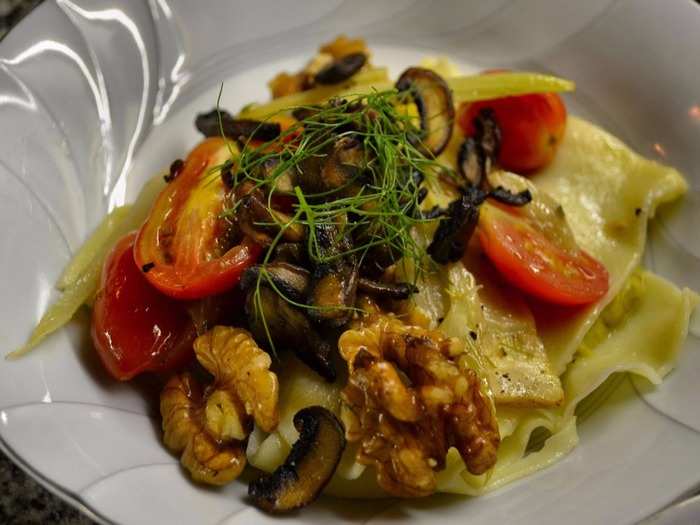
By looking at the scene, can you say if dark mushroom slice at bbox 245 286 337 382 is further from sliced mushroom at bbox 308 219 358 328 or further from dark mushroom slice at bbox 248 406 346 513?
dark mushroom slice at bbox 248 406 346 513

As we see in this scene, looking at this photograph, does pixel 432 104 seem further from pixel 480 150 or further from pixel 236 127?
pixel 236 127

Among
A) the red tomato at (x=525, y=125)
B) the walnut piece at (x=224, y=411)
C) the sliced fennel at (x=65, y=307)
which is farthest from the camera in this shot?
the red tomato at (x=525, y=125)

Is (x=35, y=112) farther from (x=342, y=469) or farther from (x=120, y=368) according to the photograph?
(x=342, y=469)

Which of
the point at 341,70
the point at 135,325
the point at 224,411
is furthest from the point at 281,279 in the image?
the point at 341,70

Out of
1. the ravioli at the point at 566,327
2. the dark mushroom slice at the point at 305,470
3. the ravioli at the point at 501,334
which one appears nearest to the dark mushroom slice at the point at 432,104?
the ravioli at the point at 566,327

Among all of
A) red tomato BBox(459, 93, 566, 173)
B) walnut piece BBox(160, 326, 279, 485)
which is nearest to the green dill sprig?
walnut piece BBox(160, 326, 279, 485)

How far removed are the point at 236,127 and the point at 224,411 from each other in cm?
119

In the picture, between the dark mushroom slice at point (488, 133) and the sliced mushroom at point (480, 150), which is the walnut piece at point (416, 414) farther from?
the dark mushroom slice at point (488, 133)

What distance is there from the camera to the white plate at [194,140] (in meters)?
2.26

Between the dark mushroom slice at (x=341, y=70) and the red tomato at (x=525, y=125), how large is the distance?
1.69 ft

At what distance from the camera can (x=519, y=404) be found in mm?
2562

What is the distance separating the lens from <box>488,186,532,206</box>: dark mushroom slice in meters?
2.90

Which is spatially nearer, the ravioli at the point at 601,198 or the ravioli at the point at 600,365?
the ravioli at the point at 600,365

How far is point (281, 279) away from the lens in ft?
7.85
